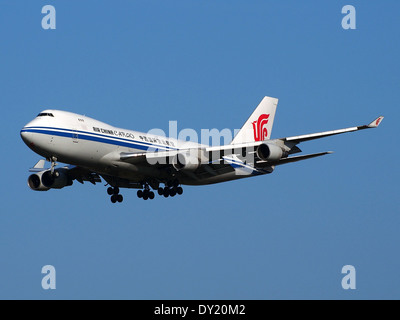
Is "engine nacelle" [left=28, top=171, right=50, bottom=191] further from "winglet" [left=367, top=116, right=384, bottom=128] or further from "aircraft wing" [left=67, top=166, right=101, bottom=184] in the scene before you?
"winglet" [left=367, top=116, right=384, bottom=128]

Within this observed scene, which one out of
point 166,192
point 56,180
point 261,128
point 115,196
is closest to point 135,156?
point 166,192

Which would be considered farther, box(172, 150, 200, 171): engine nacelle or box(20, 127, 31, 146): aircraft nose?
box(172, 150, 200, 171): engine nacelle

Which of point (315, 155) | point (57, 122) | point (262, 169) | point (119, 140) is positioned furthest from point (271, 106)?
point (57, 122)

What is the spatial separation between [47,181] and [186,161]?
12170mm

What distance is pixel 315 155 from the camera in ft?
202

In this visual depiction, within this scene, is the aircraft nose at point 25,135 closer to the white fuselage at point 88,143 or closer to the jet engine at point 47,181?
the white fuselage at point 88,143

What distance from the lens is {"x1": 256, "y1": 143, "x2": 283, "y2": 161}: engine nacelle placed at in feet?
197

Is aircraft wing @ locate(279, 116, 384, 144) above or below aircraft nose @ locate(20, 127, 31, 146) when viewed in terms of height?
below

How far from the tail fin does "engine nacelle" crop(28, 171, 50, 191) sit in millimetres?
16164

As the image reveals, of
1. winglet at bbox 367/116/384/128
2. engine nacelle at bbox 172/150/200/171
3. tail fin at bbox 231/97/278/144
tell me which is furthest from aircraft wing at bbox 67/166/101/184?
winglet at bbox 367/116/384/128

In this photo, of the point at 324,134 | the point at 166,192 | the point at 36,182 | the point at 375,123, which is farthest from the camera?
the point at 36,182

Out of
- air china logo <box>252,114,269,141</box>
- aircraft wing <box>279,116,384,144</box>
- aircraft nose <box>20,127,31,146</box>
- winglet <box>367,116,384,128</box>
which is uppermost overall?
air china logo <box>252,114,269,141</box>

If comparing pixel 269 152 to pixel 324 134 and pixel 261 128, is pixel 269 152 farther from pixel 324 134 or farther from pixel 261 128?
pixel 261 128

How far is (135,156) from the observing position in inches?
2392
